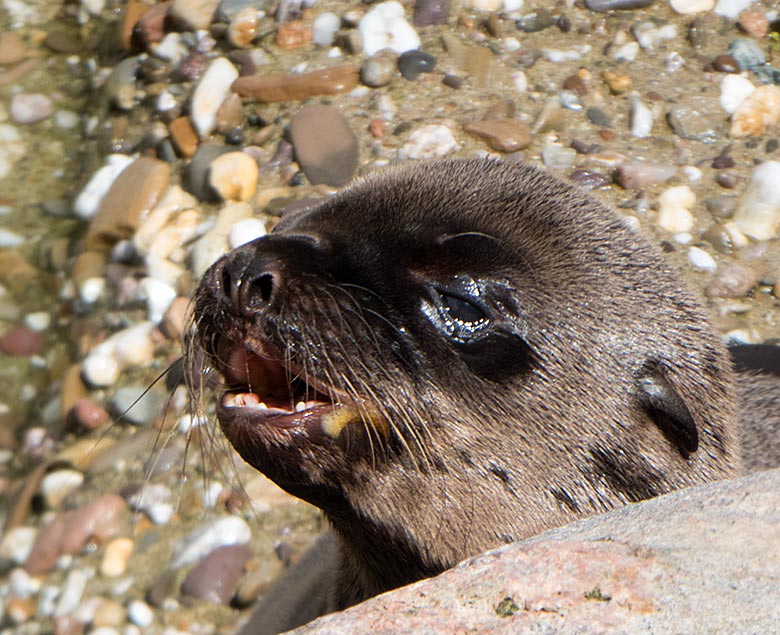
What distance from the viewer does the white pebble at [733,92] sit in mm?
5586

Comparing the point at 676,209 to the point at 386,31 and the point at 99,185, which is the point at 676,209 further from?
the point at 99,185

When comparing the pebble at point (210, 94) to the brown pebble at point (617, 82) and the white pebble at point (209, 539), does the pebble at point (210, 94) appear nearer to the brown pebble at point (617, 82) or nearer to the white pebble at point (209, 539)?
the brown pebble at point (617, 82)

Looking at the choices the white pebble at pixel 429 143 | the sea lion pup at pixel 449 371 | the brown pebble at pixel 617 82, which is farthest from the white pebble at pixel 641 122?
the sea lion pup at pixel 449 371

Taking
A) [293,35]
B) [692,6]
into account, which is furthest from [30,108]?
[692,6]

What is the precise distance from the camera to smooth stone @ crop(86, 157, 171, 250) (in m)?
5.54

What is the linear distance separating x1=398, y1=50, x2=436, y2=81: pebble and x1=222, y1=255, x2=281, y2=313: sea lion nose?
3.40 meters

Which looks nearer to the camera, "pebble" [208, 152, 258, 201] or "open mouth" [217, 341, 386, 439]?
"open mouth" [217, 341, 386, 439]

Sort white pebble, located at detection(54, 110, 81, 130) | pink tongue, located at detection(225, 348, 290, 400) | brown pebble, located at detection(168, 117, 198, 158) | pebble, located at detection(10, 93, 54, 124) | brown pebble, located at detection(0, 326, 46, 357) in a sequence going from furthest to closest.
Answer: pebble, located at detection(10, 93, 54, 124), white pebble, located at detection(54, 110, 81, 130), brown pebble, located at detection(168, 117, 198, 158), brown pebble, located at detection(0, 326, 46, 357), pink tongue, located at detection(225, 348, 290, 400)

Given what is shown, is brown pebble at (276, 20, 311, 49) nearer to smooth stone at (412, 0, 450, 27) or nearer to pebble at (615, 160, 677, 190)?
smooth stone at (412, 0, 450, 27)

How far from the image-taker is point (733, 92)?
18.4 feet

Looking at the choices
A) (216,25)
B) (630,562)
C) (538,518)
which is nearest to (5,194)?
(216,25)

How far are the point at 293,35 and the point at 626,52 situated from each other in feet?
5.60

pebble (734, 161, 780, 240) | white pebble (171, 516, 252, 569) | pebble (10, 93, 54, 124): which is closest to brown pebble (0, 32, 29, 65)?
pebble (10, 93, 54, 124)

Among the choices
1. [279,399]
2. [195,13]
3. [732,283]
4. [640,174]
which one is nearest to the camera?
[279,399]
